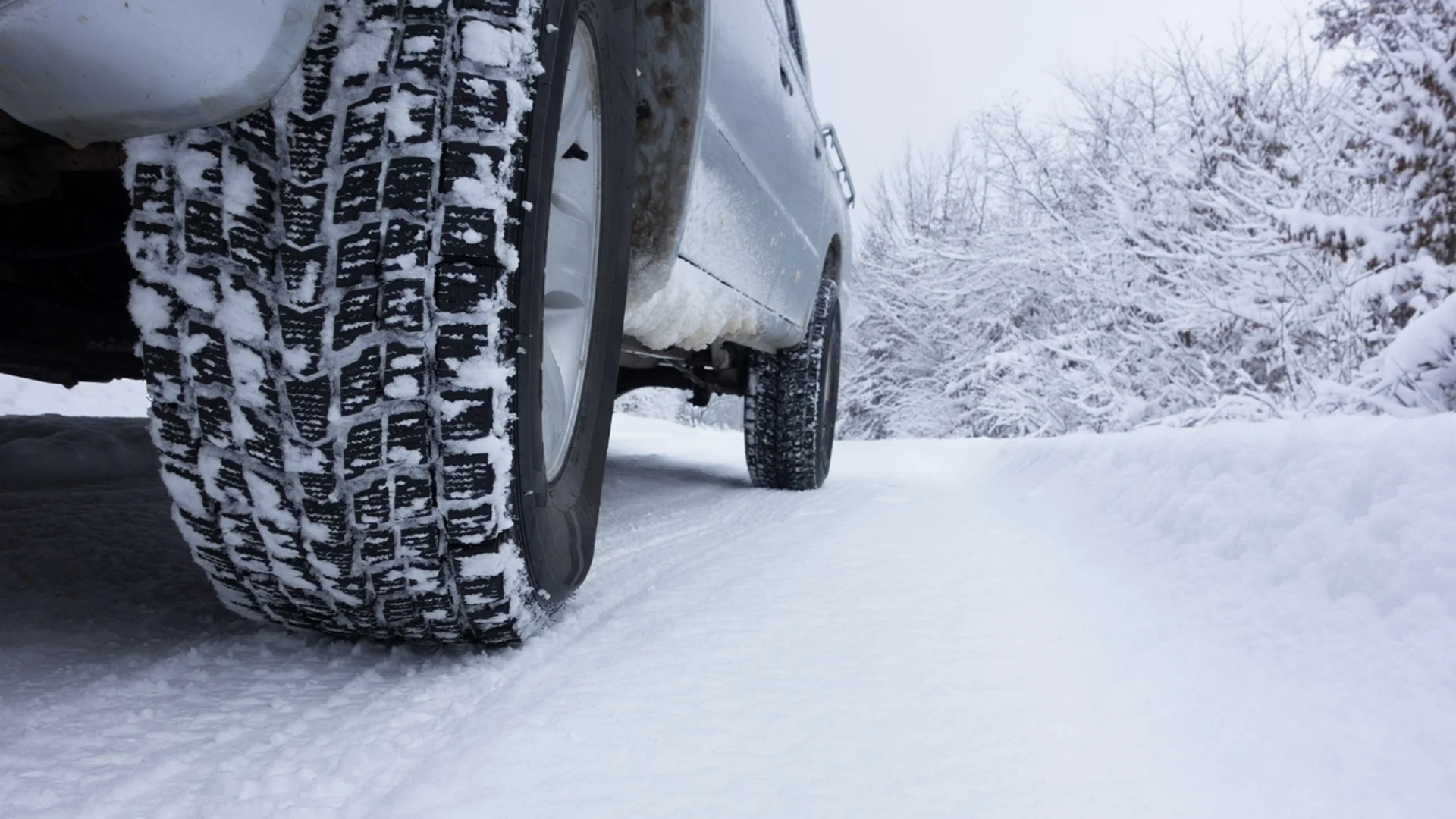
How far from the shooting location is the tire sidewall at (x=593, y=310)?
90 cm

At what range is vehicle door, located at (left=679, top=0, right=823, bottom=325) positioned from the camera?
5.09 feet

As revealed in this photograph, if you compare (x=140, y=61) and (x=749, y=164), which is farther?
(x=749, y=164)

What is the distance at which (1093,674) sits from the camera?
1032mm

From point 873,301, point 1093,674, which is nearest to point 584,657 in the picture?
point 1093,674

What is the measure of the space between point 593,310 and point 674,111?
428 millimetres

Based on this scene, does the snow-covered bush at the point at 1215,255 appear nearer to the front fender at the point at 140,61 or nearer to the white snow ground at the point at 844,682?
the white snow ground at the point at 844,682

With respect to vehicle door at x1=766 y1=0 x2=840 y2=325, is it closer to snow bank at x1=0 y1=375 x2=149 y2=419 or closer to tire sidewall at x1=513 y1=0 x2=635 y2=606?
tire sidewall at x1=513 y1=0 x2=635 y2=606

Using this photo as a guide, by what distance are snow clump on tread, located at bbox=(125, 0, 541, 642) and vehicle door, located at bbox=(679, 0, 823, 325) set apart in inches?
27.4

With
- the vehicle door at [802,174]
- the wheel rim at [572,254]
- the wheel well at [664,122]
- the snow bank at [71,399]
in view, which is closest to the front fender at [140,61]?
the wheel rim at [572,254]

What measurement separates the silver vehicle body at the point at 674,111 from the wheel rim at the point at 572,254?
0.30 metres

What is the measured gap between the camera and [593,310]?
1.24m

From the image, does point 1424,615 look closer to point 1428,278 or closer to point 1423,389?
point 1423,389

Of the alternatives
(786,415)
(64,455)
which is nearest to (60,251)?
(64,455)

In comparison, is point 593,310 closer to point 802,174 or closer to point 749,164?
point 749,164
